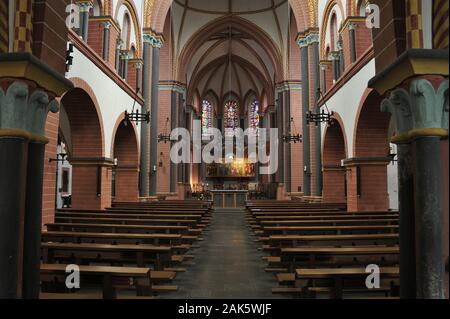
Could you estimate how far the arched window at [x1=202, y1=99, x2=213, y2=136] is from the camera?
3416 centimetres

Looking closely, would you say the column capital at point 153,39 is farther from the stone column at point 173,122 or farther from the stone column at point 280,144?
the stone column at point 280,144

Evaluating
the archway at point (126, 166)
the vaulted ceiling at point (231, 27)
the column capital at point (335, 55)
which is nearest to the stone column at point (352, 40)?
the column capital at point (335, 55)

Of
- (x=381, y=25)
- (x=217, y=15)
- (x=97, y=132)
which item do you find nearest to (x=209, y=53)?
(x=217, y=15)

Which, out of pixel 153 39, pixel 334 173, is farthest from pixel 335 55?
pixel 153 39

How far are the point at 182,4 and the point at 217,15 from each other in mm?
2279

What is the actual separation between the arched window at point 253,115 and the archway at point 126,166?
20144 millimetres

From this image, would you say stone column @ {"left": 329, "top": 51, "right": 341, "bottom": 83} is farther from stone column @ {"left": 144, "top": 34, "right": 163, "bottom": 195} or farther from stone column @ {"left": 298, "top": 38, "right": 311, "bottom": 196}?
stone column @ {"left": 144, "top": 34, "right": 163, "bottom": 195}

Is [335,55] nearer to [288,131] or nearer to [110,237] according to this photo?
[288,131]

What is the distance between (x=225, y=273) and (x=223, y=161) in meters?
26.1

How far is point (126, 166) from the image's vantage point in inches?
598

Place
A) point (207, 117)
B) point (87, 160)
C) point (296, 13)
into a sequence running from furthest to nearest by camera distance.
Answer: point (207, 117)
point (296, 13)
point (87, 160)

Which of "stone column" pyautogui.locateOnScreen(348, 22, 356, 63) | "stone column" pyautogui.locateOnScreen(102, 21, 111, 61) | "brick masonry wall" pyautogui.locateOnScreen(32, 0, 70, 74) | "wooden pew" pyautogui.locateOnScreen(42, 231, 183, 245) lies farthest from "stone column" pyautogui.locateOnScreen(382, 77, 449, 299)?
"stone column" pyautogui.locateOnScreen(102, 21, 111, 61)

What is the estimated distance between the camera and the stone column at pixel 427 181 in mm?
2930

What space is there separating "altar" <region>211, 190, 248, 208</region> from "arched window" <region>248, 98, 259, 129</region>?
40.1 ft
